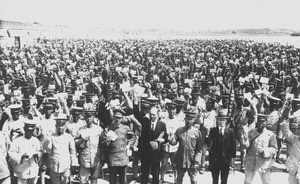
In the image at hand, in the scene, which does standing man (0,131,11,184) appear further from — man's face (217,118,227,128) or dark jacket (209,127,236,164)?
man's face (217,118,227,128)

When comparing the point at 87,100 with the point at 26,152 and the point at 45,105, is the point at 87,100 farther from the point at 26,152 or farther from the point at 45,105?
the point at 26,152

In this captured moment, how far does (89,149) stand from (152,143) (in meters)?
1.18

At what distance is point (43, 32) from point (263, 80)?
40.7 metres

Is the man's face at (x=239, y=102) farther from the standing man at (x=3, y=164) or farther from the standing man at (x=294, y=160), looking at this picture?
the standing man at (x=3, y=164)

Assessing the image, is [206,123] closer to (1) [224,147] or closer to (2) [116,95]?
(1) [224,147]

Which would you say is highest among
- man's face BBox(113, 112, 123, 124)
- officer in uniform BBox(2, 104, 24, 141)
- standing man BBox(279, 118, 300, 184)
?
man's face BBox(113, 112, 123, 124)

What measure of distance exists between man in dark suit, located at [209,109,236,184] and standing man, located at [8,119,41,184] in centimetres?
310

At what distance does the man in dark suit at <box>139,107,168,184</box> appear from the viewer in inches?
240

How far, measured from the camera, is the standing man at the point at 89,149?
580cm

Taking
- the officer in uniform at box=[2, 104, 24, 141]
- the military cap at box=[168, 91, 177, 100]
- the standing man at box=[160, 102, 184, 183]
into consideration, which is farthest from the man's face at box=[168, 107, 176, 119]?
the officer in uniform at box=[2, 104, 24, 141]

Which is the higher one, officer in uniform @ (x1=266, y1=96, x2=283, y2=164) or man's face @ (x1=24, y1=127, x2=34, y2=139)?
man's face @ (x1=24, y1=127, x2=34, y2=139)

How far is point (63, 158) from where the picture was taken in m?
5.57

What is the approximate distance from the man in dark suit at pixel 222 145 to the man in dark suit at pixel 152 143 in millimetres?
925

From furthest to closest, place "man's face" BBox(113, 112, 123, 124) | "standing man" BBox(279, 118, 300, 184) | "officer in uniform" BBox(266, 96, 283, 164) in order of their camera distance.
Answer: "officer in uniform" BBox(266, 96, 283, 164)
"man's face" BBox(113, 112, 123, 124)
"standing man" BBox(279, 118, 300, 184)
